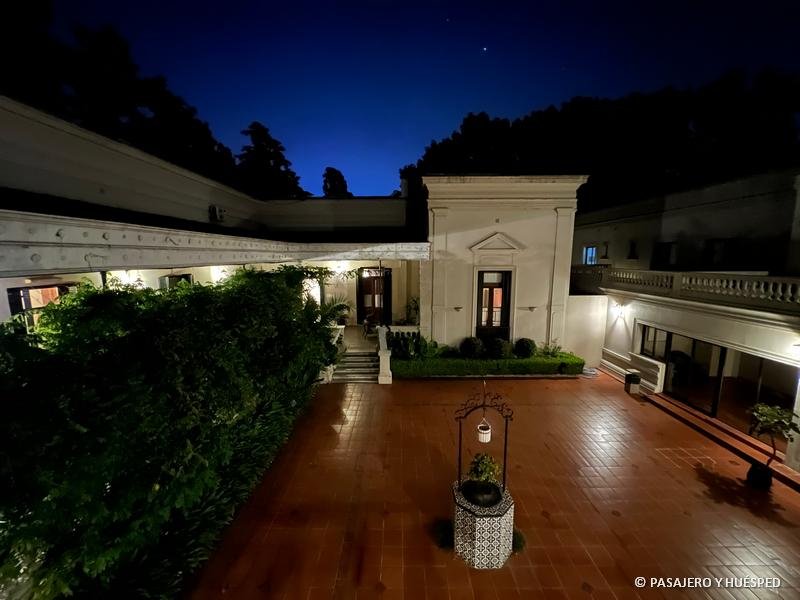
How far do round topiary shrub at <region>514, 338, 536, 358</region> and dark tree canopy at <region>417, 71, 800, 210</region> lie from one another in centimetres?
608

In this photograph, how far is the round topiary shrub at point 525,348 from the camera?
37.7 ft

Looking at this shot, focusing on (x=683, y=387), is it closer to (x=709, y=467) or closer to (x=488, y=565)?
(x=709, y=467)

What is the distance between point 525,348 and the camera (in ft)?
37.7

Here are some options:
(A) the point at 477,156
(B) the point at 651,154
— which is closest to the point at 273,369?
(A) the point at 477,156

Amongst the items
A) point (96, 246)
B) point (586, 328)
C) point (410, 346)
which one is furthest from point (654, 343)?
point (96, 246)

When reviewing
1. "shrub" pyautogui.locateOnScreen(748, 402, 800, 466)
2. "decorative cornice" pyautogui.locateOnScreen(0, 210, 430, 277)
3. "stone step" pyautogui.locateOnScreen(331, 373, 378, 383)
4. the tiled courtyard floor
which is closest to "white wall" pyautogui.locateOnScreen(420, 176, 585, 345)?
"stone step" pyautogui.locateOnScreen(331, 373, 378, 383)

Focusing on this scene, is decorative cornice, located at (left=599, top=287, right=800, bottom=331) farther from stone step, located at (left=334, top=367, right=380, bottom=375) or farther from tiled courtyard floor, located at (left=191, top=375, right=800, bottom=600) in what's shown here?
stone step, located at (left=334, top=367, right=380, bottom=375)

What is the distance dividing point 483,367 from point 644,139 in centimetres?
1666

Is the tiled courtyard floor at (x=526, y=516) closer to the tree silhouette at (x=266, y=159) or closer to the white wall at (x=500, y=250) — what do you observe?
the white wall at (x=500, y=250)

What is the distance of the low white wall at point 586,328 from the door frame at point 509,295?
208cm

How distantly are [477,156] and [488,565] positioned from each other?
802 inches

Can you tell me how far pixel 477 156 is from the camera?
19.8 m

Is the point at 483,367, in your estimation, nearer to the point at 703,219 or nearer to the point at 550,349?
the point at 550,349

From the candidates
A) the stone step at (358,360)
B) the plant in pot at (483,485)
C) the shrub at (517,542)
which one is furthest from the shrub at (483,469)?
the stone step at (358,360)
